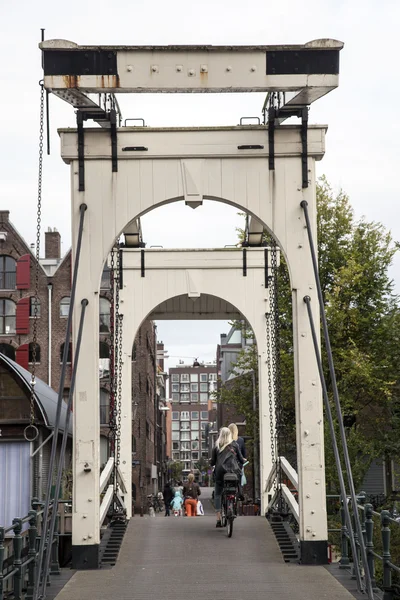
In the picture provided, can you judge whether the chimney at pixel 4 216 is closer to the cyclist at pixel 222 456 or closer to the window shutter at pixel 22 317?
the window shutter at pixel 22 317

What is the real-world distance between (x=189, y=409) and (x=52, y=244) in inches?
5088

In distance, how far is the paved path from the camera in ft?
29.9

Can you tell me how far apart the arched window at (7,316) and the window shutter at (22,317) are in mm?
609

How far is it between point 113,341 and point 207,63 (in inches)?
260

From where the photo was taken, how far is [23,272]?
156 feet

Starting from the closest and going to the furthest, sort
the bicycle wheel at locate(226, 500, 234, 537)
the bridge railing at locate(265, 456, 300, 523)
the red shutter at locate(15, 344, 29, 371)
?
1. the bridge railing at locate(265, 456, 300, 523)
2. the bicycle wheel at locate(226, 500, 234, 537)
3. the red shutter at locate(15, 344, 29, 371)

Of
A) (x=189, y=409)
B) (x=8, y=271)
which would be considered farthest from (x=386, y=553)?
(x=189, y=409)

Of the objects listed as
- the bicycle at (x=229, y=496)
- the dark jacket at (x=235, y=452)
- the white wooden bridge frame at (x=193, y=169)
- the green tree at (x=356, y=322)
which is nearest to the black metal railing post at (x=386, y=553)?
the white wooden bridge frame at (x=193, y=169)

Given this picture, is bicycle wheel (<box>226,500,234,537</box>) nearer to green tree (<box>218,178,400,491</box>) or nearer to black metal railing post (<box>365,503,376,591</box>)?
black metal railing post (<box>365,503,376,591</box>)

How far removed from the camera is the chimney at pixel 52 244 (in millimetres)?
51031

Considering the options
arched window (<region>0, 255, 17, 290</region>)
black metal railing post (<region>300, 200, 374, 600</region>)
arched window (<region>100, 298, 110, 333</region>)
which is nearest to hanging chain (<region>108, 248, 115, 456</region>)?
black metal railing post (<region>300, 200, 374, 600</region>)

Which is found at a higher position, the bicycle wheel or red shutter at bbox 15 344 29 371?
red shutter at bbox 15 344 29 371

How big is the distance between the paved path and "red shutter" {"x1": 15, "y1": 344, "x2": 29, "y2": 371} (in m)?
34.0

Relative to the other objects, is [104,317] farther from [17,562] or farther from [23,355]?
[17,562]
